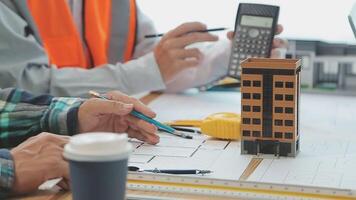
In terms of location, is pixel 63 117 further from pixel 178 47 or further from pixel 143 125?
pixel 178 47

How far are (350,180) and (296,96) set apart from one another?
15 cm

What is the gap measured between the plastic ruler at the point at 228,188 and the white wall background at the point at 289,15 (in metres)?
0.85

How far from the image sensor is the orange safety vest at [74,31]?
162 centimetres

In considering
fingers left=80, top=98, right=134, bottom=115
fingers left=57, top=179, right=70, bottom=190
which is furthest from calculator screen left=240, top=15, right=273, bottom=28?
fingers left=57, top=179, right=70, bottom=190

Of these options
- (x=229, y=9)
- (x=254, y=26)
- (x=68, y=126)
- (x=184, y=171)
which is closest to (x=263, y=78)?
(x=184, y=171)

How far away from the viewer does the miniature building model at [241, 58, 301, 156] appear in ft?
3.40

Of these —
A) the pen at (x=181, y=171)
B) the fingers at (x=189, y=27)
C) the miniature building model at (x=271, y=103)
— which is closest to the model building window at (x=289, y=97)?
the miniature building model at (x=271, y=103)

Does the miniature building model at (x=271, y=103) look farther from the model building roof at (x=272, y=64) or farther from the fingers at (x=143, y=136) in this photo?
the fingers at (x=143, y=136)

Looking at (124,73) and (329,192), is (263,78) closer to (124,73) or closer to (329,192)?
(329,192)

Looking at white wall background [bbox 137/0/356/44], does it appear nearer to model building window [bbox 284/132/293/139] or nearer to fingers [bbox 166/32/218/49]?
fingers [bbox 166/32/218/49]

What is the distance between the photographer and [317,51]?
71.6 inches

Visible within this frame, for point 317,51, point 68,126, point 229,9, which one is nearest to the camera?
point 68,126

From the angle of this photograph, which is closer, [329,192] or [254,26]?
[329,192]

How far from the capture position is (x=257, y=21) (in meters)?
1.52
